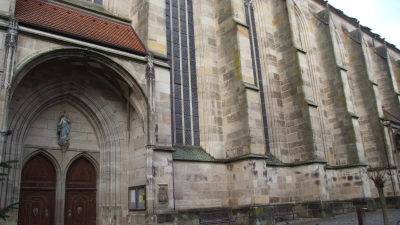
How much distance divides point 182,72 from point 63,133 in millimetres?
5361

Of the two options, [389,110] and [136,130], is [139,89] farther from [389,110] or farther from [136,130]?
[389,110]

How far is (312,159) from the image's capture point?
15305 millimetres

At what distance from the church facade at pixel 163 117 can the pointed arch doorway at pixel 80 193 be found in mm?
35

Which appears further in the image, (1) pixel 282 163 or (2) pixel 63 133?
(1) pixel 282 163

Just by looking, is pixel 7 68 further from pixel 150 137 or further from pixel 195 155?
pixel 195 155

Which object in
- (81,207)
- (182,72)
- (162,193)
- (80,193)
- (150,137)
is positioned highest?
(182,72)

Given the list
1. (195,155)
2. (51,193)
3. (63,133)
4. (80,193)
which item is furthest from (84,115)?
(195,155)

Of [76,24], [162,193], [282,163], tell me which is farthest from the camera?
[282,163]

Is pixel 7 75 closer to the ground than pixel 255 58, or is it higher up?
closer to the ground

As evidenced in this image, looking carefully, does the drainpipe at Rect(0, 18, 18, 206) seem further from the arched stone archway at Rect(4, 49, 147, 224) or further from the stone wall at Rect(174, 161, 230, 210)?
the stone wall at Rect(174, 161, 230, 210)

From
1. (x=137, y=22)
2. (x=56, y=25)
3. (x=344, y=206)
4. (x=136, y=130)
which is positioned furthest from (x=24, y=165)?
(x=344, y=206)

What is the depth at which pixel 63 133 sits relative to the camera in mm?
11023

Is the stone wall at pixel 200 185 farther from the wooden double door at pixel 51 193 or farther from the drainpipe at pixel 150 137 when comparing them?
the wooden double door at pixel 51 193

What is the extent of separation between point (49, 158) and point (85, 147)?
1.17 metres
